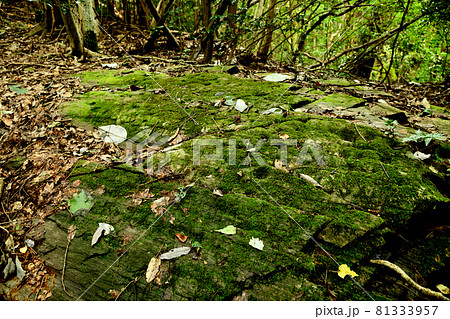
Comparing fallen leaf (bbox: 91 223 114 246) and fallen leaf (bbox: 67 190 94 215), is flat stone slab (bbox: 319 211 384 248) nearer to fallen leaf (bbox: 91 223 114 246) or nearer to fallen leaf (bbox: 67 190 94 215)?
fallen leaf (bbox: 91 223 114 246)

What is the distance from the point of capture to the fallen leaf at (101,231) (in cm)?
170

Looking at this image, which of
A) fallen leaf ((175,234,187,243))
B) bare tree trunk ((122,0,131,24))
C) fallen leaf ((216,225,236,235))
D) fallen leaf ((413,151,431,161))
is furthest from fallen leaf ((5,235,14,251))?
bare tree trunk ((122,0,131,24))

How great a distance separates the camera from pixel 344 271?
140 centimetres

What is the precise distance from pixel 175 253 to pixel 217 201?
511mm

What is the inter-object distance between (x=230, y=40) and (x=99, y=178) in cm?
433

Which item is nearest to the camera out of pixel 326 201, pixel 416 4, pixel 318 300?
pixel 318 300

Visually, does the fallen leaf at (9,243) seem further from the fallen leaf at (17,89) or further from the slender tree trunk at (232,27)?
the slender tree trunk at (232,27)

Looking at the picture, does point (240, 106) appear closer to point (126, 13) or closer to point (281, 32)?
point (281, 32)

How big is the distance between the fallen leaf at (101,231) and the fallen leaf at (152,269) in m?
0.47

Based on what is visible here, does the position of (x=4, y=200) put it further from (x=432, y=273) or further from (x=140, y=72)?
(x=432, y=273)

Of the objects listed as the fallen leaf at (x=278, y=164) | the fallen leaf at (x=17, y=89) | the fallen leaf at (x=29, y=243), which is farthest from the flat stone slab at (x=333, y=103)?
the fallen leaf at (x=17, y=89)

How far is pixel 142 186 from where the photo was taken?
196 cm

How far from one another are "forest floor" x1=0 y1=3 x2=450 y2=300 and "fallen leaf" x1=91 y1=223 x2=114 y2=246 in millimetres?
45

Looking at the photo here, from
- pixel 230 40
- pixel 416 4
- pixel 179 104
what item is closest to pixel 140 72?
pixel 179 104
